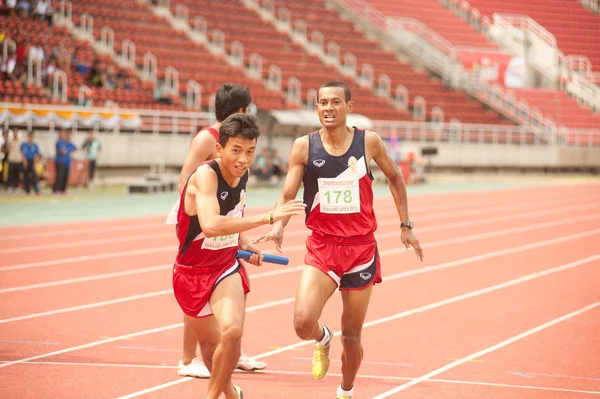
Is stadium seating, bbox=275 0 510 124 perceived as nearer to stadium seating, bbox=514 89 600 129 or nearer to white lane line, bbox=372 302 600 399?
stadium seating, bbox=514 89 600 129

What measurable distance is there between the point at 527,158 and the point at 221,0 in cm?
1372

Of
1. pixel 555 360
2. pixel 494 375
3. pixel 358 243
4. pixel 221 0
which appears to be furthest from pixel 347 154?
pixel 221 0

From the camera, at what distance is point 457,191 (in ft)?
93.4

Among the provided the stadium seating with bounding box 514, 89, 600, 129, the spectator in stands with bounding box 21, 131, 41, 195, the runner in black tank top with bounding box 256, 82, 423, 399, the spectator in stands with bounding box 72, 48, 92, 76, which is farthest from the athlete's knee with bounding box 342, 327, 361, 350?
the stadium seating with bounding box 514, 89, 600, 129

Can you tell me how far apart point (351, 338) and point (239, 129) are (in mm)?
1525

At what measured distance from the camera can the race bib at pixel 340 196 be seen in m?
6.17

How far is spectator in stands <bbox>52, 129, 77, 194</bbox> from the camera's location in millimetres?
23688

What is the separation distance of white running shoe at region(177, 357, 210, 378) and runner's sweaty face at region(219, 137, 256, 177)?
186 centimetres

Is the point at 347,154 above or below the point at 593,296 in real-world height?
above

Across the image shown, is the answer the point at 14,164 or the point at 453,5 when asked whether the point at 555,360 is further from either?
the point at 453,5

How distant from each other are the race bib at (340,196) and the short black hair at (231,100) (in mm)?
1034

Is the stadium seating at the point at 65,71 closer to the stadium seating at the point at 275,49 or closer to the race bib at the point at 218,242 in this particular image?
the stadium seating at the point at 275,49

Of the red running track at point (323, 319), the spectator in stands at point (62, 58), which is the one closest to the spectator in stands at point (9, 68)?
the spectator in stands at point (62, 58)

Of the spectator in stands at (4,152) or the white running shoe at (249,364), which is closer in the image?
the white running shoe at (249,364)
